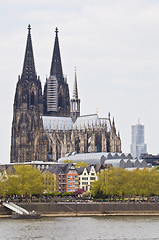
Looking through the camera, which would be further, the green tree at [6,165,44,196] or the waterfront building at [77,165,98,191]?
the waterfront building at [77,165,98,191]

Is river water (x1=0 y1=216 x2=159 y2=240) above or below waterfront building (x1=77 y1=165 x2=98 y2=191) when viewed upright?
below

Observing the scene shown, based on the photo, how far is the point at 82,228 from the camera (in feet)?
326

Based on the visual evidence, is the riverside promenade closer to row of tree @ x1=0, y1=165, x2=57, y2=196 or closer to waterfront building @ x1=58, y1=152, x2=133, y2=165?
row of tree @ x1=0, y1=165, x2=57, y2=196

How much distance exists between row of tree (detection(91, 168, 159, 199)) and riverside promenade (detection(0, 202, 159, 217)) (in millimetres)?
9495

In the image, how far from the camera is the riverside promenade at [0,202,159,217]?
119500 millimetres

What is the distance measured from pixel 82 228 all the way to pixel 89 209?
76.2ft

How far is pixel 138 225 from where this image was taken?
103938 millimetres

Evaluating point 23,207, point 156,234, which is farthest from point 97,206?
point 156,234

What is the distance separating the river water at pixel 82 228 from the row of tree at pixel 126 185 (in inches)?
781

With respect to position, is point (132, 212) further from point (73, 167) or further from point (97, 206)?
point (73, 167)

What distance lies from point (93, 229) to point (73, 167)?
74.1 m

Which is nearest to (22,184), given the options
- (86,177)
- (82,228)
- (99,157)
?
(82,228)

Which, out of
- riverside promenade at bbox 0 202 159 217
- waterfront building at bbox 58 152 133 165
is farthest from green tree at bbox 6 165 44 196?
waterfront building at bbox 58 152 133 165

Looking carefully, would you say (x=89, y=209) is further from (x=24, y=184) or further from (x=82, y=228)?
(x=82, y=228)
